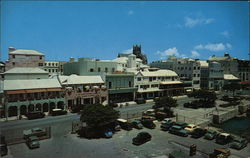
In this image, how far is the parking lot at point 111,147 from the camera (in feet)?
83.5

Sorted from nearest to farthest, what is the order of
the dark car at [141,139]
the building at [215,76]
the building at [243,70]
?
the dark car at [141,139] < the building at [215,76] < the building at [243,70]

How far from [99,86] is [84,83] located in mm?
5193

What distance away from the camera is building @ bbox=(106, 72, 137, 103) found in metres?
61.2

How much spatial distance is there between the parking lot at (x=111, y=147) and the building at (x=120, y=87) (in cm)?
2828

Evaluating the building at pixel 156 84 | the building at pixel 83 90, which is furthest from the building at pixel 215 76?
the building at pixel 83 90

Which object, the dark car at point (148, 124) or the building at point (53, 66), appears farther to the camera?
the building at point (53, 66)

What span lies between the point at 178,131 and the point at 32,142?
24099 millimetres

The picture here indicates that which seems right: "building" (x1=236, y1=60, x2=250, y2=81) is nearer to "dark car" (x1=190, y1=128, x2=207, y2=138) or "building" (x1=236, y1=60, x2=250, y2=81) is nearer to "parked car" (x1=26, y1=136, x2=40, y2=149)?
"dark car" (x1=190, y1=128, x2=207, y2=138)

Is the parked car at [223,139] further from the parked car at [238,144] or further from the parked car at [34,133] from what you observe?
the parked car at [34,133]

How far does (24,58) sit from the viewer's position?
6862 centimetres

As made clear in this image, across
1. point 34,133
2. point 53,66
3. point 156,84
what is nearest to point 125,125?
point 34,133

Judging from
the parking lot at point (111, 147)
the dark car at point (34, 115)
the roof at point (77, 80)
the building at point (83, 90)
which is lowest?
the parking lot at point (111, 147)

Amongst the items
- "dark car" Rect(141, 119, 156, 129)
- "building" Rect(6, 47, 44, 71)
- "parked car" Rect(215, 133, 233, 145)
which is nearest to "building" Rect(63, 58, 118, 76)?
"building" Rect(6, 47, 44, 71)

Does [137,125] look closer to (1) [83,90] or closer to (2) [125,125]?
(2) [125,125]
